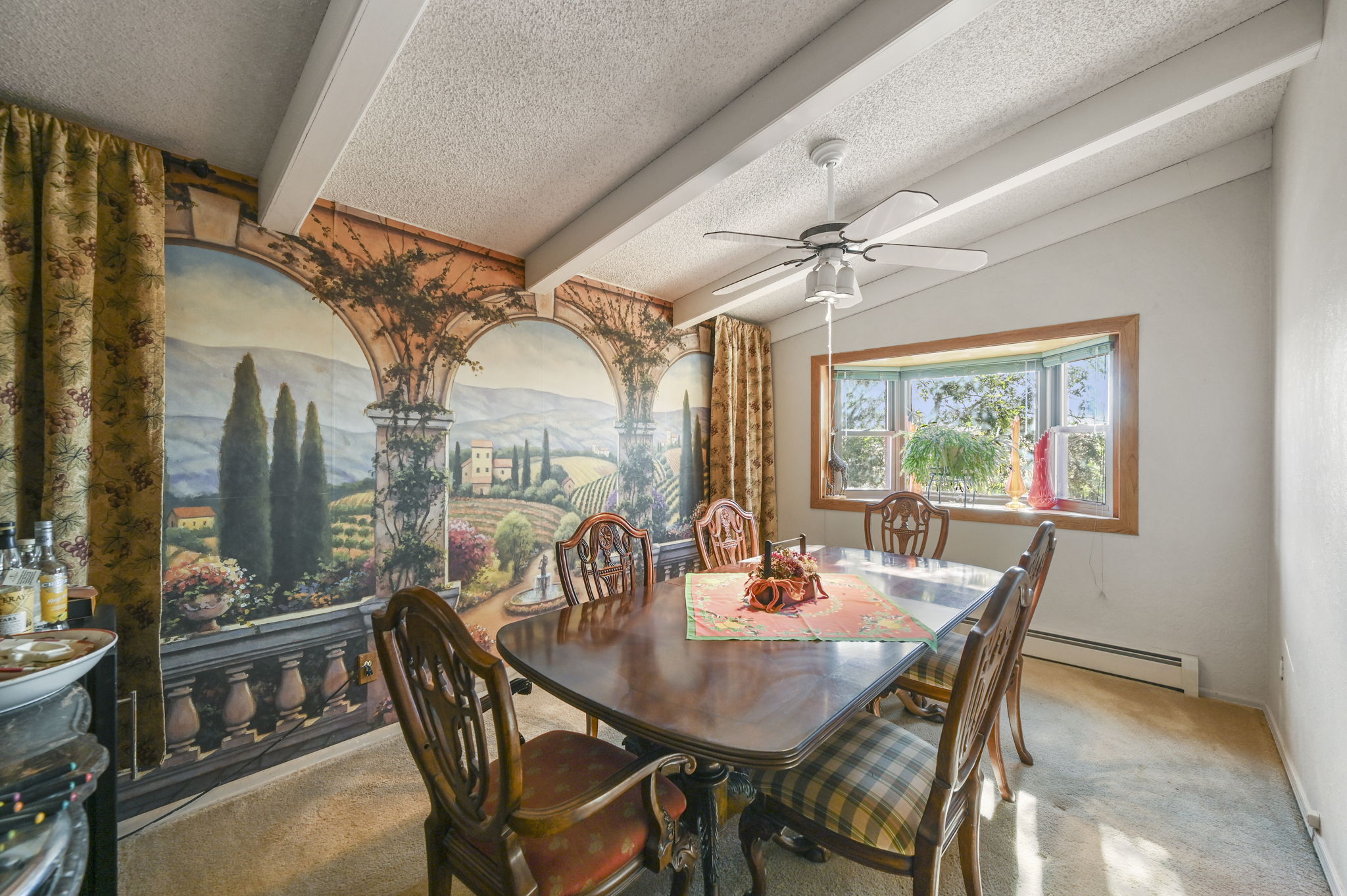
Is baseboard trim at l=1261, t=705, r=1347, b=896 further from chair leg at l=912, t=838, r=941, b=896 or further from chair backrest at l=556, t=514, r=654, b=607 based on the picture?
chair backrest at l=556, t=514, r=654, b=607

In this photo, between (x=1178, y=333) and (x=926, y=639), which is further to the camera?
(x=1178, y=333)

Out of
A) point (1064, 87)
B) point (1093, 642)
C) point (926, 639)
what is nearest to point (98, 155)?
point (926, 639)

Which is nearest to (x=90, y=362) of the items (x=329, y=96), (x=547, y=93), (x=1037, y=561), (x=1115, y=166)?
(x=329, y=96)

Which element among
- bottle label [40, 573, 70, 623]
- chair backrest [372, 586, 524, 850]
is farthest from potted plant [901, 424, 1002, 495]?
bottle label [40, 573, 70, 623]

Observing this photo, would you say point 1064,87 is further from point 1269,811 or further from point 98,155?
point 98,155

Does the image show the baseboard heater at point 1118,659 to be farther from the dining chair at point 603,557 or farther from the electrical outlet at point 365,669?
the electrical outlet at point 365,669

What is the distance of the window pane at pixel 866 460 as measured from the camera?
14.7 ft

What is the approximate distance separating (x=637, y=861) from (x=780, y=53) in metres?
2.37

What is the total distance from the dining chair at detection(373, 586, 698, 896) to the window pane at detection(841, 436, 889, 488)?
3.51 metres

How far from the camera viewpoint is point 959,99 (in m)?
2.20

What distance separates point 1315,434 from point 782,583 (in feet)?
6.27

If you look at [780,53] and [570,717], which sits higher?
[780,53]

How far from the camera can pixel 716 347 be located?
14.0 ft

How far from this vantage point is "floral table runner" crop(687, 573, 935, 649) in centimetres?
169
